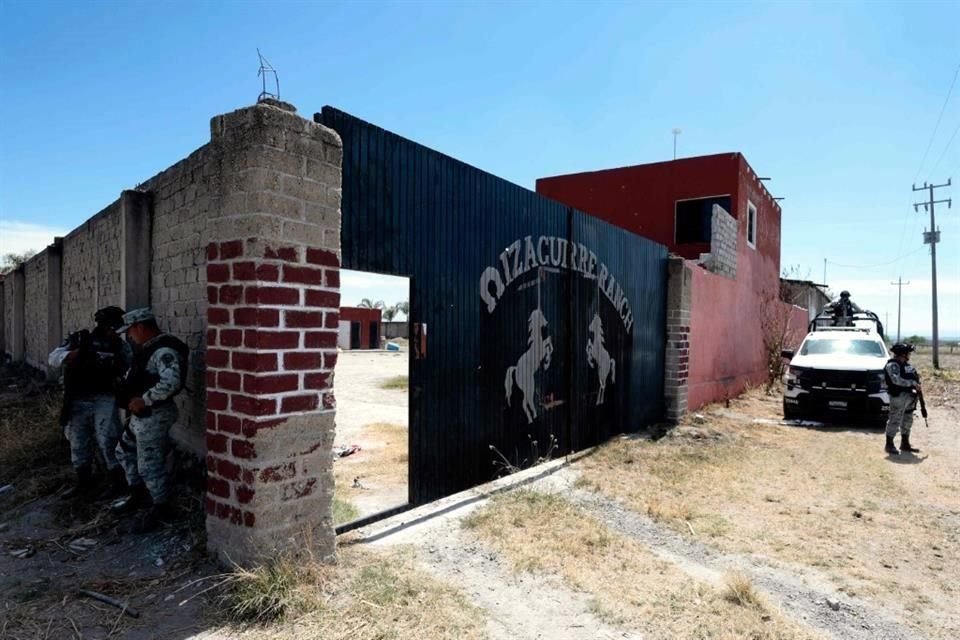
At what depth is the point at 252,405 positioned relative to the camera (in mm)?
2953

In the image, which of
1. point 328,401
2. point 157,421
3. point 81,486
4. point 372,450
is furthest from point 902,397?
point 81,486

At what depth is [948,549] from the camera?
439 cm

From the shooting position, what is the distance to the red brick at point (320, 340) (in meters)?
3.20

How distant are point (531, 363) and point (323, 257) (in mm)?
3340

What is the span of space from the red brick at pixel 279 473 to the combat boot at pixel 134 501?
163 cm

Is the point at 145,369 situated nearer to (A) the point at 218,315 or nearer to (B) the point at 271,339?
(A) the point at 218,315

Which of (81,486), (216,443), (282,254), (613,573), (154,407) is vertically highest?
(282,254)

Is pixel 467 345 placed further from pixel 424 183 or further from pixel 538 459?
pixel 538 459

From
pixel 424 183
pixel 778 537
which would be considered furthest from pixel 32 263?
pixel 778 537

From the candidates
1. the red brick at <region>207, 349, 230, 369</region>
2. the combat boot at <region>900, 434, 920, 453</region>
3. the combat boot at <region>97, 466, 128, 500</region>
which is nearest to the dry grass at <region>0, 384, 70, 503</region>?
the combat boot at <region>97, 466, 128, 500</region>

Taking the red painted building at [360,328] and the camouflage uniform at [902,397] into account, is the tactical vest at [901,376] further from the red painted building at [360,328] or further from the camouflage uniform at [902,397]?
the red painted building at [360,328]

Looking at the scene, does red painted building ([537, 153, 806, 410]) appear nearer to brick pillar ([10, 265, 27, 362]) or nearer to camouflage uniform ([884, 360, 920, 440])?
camouflage uniform ([884, 360, 920, 440])

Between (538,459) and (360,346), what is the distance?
36.8 m

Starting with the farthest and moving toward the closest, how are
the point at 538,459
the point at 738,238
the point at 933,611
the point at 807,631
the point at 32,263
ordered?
1. the point at 738,238
2. the point at 32,263
3. the point at 538,459
4. the point at 933,611
5. the point at 807,631
